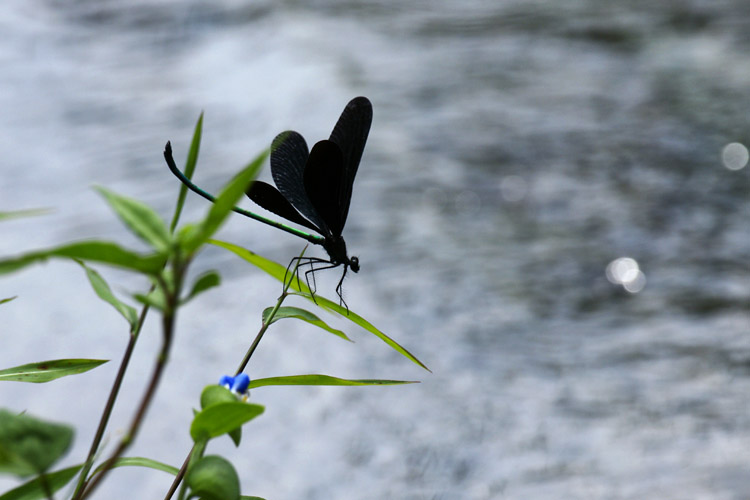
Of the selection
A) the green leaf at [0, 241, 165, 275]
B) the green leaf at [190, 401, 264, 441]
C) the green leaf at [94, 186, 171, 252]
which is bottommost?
the green leaf at [190, 401, 264, 441]

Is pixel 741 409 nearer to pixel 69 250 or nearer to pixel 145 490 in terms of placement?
pixel 145 490

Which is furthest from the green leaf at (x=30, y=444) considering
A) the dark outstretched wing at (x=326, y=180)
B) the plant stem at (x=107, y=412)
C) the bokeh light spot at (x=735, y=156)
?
the bokeh light spot at (x=735, y=156)

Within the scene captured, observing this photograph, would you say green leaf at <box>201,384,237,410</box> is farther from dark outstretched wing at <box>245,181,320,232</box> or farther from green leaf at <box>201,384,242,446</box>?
dark outstretched wing at <box>245,181,320,232</box>

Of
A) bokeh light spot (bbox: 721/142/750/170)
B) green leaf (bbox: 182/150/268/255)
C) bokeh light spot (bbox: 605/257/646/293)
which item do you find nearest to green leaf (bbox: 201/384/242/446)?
green leaf (bbox: 182/150/268/255)

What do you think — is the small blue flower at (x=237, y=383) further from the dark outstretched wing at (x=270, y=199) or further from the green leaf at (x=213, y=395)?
the dark outstretched wing at (x=270, y=199)

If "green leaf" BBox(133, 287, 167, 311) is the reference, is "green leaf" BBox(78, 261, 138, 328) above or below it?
above

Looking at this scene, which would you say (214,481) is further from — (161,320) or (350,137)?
(350,137)
